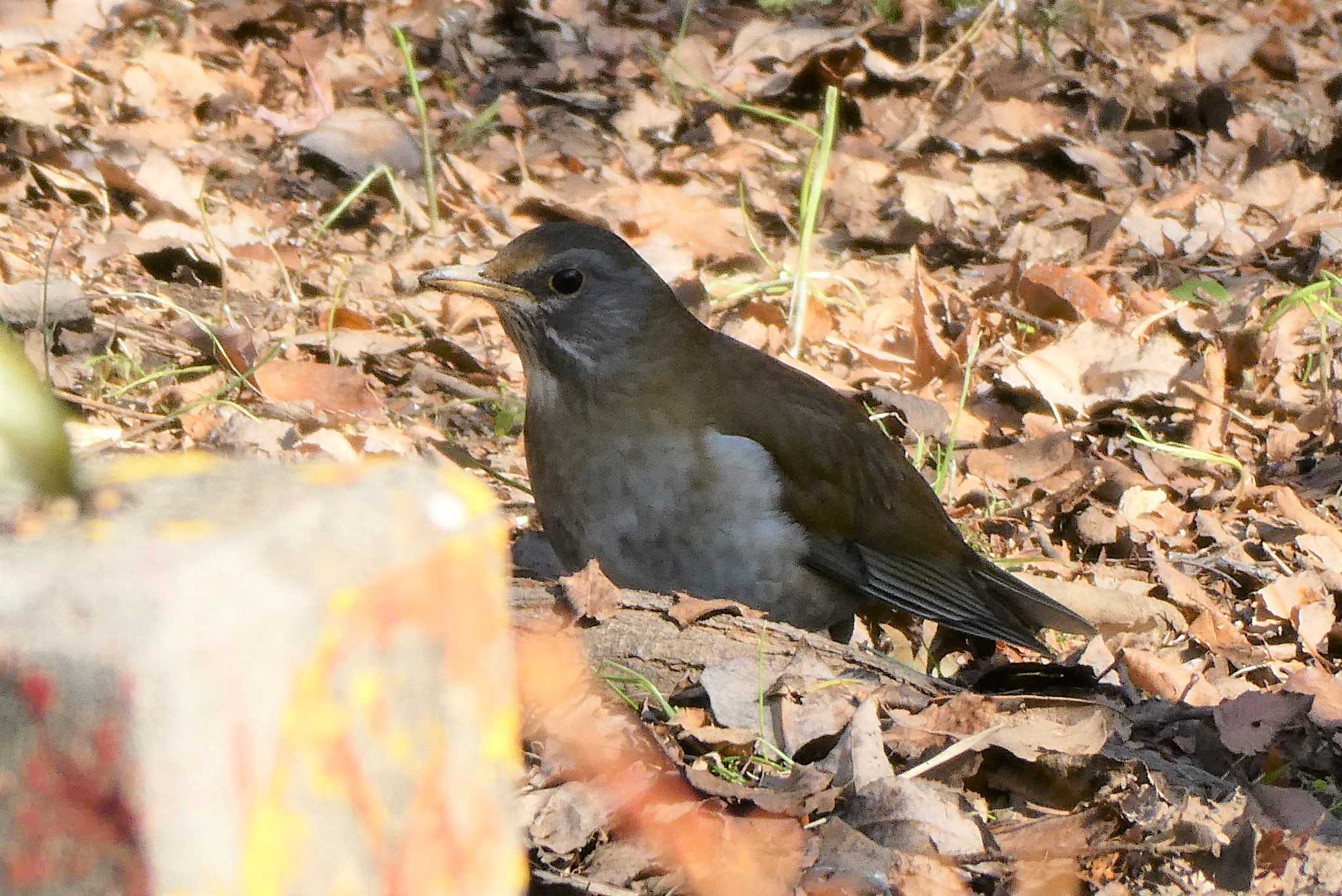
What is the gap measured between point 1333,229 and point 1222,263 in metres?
0.55

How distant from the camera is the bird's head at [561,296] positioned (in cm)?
452

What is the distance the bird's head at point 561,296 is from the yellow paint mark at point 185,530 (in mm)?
3021

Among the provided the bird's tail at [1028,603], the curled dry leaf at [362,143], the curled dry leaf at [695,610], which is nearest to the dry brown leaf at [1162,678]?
the bird's tail at [1028,603]

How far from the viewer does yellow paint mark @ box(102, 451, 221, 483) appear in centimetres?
165

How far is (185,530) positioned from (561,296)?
10.3 feet

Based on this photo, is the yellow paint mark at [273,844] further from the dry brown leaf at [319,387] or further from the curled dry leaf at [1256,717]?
the dry brown leaf at [319,387]

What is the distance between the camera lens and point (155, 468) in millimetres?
1697

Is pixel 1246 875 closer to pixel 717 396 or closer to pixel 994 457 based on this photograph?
pixel 717 396

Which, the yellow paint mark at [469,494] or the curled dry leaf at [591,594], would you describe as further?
the curled dry leaf at [591,594]

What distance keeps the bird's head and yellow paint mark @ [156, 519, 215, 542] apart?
9.91ft

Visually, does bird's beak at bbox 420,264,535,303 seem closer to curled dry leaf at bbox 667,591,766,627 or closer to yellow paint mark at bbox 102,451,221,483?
curled dry leaf at bbox 667,591,766,627

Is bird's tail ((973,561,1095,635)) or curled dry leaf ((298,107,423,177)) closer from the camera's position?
bird's tail ((973,561,1095,635))

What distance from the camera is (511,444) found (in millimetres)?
5242

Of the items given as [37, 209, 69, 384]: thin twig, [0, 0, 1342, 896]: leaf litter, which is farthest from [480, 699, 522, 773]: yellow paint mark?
[37, 209, 69, 384]: thin twig
